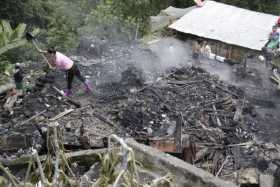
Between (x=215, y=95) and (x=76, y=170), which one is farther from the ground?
(x=76, y=170)

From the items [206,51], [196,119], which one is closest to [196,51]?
[206,51]

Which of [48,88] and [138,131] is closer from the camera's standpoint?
[138,131]

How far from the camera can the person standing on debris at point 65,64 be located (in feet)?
32.8

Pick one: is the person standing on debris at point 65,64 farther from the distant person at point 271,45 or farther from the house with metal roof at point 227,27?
the distant person at point 271,45

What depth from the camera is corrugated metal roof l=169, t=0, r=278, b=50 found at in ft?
46.1

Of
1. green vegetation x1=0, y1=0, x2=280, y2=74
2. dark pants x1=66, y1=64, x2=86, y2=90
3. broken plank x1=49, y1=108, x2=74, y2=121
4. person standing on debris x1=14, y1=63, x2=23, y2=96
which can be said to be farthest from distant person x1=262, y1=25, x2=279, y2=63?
person standing on debris x1=14, y1=63, x2=23, y2=96

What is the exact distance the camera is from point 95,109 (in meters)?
9.98

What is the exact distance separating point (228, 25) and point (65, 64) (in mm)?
6921

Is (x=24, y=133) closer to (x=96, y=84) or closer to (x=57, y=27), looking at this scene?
(x=96, y=84)

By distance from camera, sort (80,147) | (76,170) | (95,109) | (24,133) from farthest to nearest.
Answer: (95,109) < (24,133) < (80,147) < (76,170)

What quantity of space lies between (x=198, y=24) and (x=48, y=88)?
21.1 ft

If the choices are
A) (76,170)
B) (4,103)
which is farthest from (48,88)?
(76,170)

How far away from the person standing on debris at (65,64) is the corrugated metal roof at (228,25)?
5.49m

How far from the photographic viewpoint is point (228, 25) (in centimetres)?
1489
